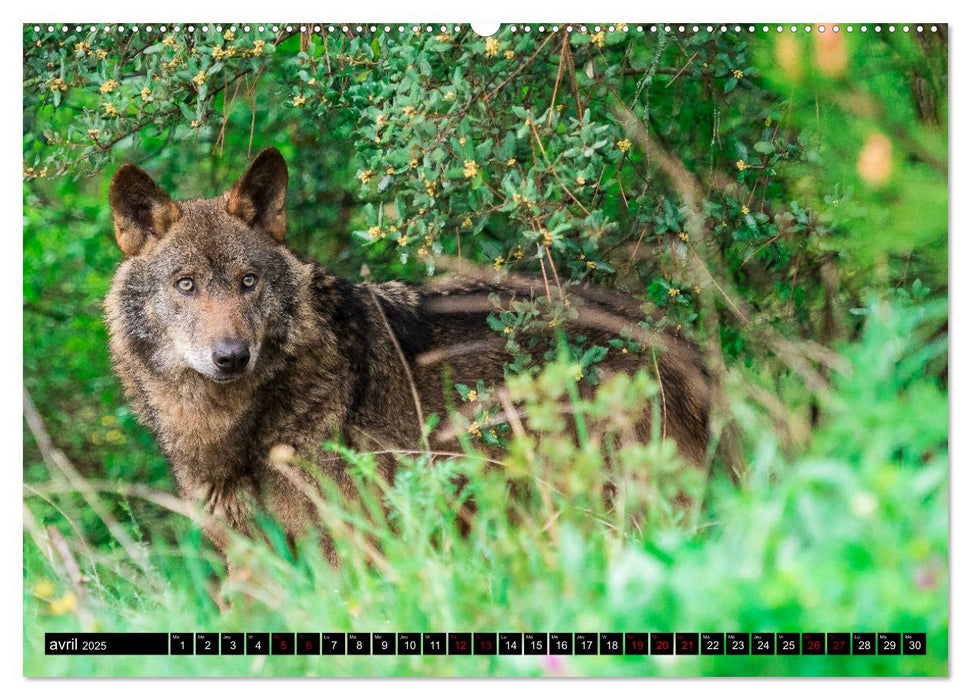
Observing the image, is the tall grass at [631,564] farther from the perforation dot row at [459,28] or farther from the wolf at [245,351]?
the perforation dot row at [459,28]

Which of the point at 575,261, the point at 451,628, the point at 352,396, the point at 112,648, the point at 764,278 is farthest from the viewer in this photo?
the point at 764,278

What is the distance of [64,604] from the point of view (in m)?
3.26

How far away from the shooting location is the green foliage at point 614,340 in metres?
2.69

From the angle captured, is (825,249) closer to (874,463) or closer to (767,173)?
(767,173)

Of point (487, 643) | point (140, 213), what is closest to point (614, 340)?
point (487, 643)

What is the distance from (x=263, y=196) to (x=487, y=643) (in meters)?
2.18

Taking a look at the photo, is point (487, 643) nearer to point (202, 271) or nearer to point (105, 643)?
point (105, 643)

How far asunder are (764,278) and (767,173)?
1.19 meters

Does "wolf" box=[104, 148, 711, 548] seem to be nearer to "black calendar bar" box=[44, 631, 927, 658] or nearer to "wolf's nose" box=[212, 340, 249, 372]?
"wolf's nose" box=[212, 340, 249, 372]

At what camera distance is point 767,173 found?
411 centimetres

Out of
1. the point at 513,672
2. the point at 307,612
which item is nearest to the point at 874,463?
the point at 513,672

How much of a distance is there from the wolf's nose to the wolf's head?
19mm

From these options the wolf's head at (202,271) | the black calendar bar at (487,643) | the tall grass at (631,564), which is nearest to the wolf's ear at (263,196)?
the wolf's head at (202,271)

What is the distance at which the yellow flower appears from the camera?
10.7 ft
